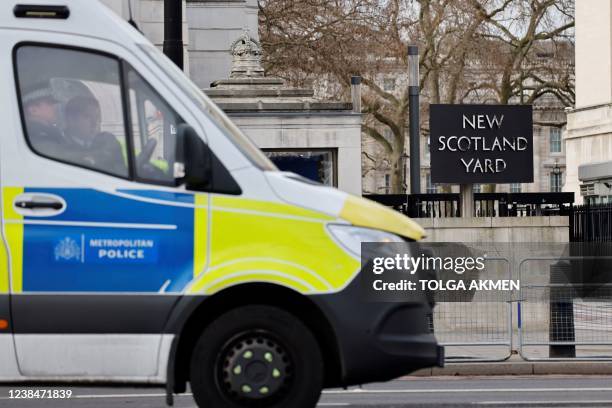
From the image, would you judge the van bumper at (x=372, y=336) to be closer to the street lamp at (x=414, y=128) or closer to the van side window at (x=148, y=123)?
the van side window at (x=148, y=123)

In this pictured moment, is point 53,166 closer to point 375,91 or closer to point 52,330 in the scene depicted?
point 52,330

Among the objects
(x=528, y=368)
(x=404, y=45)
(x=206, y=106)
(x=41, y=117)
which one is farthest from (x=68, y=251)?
(x=404, y=45)

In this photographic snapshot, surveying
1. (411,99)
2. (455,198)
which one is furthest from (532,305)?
(411,99)

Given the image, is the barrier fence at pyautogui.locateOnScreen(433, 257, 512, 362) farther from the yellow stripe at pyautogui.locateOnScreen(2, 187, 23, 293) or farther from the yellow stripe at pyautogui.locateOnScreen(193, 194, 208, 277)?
the yellow stripe at pyautogui.locateOnScreen(2, 187, 23, 293)

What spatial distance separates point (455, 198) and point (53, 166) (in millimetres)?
17152

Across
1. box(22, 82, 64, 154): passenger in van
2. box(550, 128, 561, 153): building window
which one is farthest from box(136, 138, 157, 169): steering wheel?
box(550, 128, 561, 153): building window

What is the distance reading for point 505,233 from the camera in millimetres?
20641

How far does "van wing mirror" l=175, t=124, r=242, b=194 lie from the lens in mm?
8094

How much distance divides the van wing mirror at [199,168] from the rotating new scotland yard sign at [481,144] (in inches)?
538

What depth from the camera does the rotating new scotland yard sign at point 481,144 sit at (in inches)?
858

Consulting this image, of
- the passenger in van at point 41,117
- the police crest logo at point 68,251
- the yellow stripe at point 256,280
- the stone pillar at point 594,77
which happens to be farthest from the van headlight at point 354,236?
the stone pillar at point 594,77

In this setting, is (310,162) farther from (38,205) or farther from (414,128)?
(38,205)

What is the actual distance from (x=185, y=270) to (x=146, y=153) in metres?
0.76

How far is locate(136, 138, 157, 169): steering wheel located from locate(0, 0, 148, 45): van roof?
0.61 metres
